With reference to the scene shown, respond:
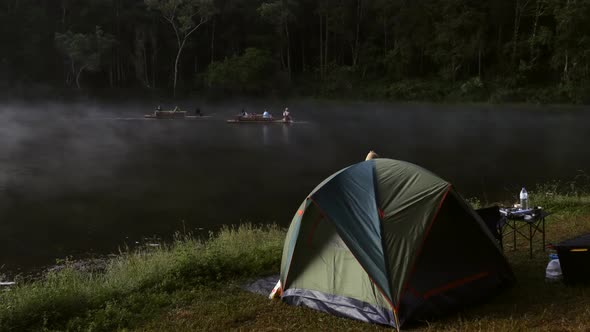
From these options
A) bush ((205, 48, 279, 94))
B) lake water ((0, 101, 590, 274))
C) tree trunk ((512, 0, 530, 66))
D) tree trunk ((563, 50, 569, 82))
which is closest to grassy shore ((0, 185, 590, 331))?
lake water ((0, 101, 590, 274))

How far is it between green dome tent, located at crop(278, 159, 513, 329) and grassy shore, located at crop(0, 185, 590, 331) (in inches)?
7.2

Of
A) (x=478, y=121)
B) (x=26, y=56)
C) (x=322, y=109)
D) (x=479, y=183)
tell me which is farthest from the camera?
(x=26, y=56)

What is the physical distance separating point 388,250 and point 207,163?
15486 mm

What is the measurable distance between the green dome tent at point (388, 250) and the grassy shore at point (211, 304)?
18 cm

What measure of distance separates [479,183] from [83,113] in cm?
3430

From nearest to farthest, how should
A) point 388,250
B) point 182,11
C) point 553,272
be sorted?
point 388,250 < point 553,272 < point 182,11

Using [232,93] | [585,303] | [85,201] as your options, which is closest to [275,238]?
[585,303]

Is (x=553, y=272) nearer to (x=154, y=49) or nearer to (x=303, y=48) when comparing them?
(x=154, y=49)

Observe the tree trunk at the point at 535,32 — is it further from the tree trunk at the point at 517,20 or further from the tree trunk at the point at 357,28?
the tree trunk at the point at 357,28

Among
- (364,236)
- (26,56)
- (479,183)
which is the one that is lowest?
(479,183)

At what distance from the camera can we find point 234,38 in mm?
59688

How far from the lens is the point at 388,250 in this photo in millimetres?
5629

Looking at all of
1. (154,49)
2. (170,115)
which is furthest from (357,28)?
(170,115)

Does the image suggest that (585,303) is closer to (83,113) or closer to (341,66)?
(83,113)
